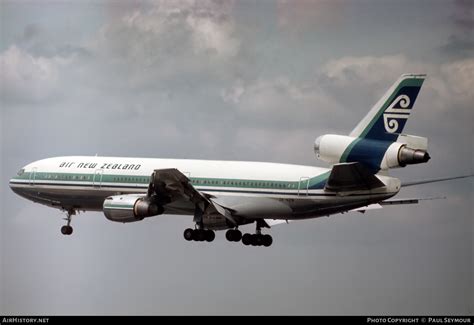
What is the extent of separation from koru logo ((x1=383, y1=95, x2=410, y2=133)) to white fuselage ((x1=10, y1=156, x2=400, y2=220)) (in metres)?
3.09

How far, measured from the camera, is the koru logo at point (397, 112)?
73.9 metres

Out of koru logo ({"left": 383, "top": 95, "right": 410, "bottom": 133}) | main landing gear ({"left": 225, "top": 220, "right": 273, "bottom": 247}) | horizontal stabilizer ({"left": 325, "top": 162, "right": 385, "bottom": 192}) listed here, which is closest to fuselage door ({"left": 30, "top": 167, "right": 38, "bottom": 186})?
main landing gear ({"left": 225, "top": 220, "right": 273, "bottom": 247})

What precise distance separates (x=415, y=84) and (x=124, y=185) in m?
19.7

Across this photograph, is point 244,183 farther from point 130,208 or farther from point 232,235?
point 130,208

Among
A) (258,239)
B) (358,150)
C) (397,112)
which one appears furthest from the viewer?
(258,239)

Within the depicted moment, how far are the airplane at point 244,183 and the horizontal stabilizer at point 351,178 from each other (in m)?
0.05

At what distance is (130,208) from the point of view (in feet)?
265

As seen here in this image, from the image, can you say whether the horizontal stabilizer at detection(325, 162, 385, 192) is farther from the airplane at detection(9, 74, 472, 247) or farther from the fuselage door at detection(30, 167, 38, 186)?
the fuselage door at detection(30, 167, 38, 186)

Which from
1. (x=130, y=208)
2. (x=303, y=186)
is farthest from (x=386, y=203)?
(x=130, y=208)

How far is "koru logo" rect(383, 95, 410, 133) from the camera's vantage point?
7388 centimetres

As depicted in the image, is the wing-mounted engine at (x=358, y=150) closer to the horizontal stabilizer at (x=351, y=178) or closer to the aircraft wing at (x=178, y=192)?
the horizontal stabilizer at (x=351, y=178)

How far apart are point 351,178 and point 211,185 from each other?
10801 mm
